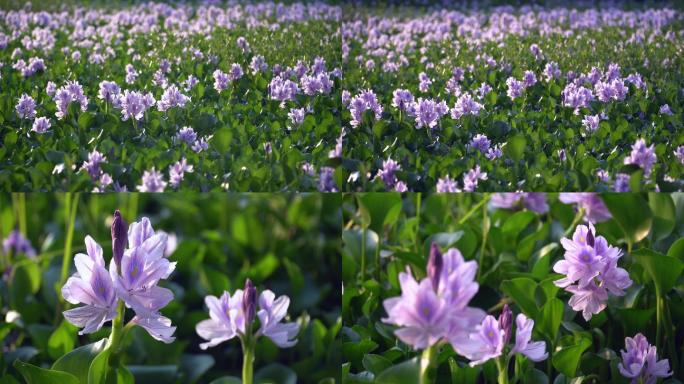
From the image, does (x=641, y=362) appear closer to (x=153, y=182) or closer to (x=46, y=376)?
(x=46, y=376)

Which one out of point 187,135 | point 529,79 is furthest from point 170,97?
point 529,79

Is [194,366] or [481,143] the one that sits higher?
[481,143]

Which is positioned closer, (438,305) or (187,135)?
(438,305)

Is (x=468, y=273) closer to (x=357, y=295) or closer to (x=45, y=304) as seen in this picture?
(x=357, y=295)

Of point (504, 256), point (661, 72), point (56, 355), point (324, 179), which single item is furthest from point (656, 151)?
point (56, 355)

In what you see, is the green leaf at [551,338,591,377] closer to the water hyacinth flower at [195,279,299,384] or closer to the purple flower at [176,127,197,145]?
the water hyacinth flower at [195,279,299,384]
